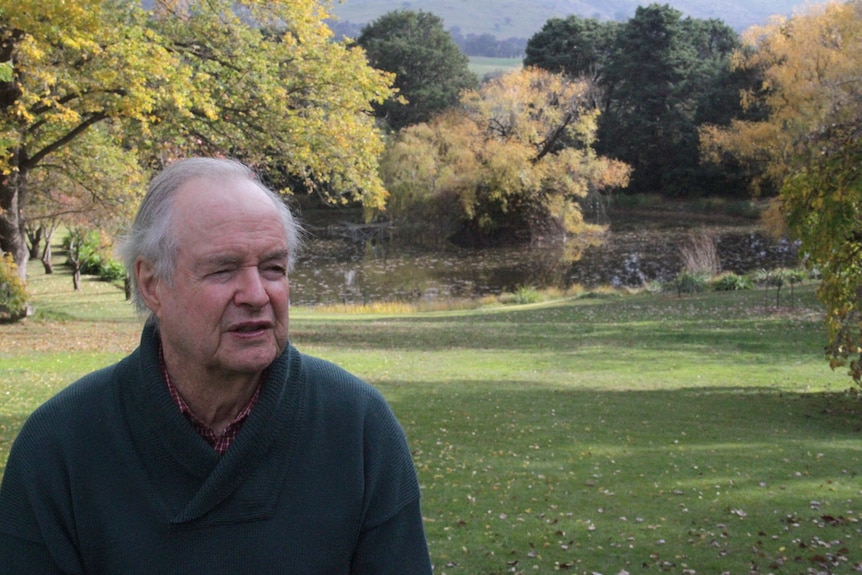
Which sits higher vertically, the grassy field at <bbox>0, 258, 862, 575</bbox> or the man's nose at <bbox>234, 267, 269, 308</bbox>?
the man's nose at <bbox>234, 267, 269, 308</bbox>

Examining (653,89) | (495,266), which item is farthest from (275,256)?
(653,89)

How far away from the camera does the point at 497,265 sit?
44.1 meters

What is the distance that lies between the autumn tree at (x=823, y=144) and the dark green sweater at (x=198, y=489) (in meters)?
9.70

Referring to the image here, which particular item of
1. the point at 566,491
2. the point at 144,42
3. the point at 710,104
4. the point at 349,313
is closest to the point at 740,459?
the point at 566,491

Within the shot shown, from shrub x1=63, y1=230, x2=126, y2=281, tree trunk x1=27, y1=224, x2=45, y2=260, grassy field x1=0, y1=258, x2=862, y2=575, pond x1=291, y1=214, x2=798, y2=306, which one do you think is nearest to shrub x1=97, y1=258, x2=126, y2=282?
shrub x1=63, y1=230, x2=126, y2=281

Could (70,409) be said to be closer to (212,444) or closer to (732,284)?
(212,444)

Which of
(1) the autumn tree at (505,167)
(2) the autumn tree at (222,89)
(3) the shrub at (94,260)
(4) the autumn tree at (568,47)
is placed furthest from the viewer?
(4) the autumn tree at (568,47)

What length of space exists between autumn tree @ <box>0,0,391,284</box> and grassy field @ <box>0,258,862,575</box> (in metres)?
3.81

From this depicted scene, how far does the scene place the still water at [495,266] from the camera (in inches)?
1437

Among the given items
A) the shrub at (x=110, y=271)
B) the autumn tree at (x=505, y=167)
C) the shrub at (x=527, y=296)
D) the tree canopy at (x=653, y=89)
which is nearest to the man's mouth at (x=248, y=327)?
the shrub at (x=527, y=296)

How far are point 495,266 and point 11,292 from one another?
89.0 feet

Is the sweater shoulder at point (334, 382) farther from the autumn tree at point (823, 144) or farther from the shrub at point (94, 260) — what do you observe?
the shrub at point (94, 260)

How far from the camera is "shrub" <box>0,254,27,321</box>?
17.7 m

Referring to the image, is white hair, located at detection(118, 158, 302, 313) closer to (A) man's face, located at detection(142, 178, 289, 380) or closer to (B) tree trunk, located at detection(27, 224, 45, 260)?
(A) man's face, located at detection(142, 178, 289, 380)
